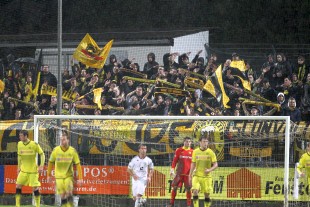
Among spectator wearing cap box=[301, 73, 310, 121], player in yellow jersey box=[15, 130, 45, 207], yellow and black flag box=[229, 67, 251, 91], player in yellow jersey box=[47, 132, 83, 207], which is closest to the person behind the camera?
player in yellow jersey box=[47, 132, 83, 207]

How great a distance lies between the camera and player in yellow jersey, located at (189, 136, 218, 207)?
20.8m

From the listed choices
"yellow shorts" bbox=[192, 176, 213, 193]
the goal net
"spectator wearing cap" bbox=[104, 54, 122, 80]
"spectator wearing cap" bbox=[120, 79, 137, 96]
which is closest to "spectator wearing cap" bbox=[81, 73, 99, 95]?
"spectator wearing cap" bbox=[104, 54, 122, 80]

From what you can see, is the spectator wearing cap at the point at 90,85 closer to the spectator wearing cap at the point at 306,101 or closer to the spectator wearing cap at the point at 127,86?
the spectator wearing cap at the point at 127,86

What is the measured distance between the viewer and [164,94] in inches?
1088

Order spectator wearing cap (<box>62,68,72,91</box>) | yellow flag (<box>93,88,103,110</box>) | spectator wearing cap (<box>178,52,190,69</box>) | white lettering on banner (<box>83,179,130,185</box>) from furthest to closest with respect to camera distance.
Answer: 1. spectator wearing cap (<box>62,68,72,91</box>)
2. spectator wearing cap (<box>178,52,190,69</box>)
3. yellow flag (<box>93,88,103,110</box>)
4. white lettering on banner (<box>83,179,130,185</box>)

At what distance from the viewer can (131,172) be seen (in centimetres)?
2156

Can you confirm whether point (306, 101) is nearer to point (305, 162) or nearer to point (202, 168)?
point (305, 162)

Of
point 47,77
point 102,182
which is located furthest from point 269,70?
point 47,77

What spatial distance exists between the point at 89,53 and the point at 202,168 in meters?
8.88

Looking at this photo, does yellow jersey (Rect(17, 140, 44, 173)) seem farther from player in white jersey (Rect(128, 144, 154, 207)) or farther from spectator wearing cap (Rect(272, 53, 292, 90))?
spectator wearing cap (Rect(272, 53, 292, 90))

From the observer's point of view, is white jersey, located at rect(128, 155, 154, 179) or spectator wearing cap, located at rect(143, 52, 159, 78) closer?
white jersey, located at rect(128, 155, 154, 179)

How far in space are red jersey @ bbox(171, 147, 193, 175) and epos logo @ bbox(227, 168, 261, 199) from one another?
1.79m

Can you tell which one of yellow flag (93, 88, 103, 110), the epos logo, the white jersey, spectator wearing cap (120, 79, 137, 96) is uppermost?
spectator wearing cap (120, 79, 137, 96)

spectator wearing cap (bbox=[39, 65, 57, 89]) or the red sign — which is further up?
spectator wearing cap (bbox=[39, 65, 57, 89])
